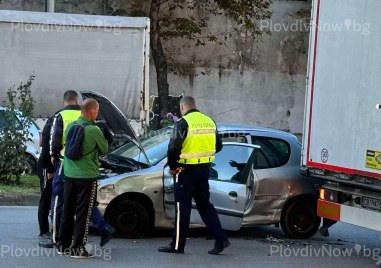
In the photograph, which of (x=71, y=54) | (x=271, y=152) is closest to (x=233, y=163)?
(x=271, y=152)

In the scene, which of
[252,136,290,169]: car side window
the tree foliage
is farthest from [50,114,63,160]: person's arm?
the tree foliage

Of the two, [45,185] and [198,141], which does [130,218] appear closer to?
[45,185]

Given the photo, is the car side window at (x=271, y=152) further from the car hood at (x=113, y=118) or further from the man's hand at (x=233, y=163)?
the car hood at (x=113, y=118)

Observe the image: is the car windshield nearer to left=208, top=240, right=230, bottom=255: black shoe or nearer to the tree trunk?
left=208, top=240, right=230, bottom=255: black shoe

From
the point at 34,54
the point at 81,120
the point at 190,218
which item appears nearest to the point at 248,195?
the point at 190,218

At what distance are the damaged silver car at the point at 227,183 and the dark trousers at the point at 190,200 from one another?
54cm

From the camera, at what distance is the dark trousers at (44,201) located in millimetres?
9703

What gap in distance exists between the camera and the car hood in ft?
34.8

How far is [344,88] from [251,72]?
1615 centimetres

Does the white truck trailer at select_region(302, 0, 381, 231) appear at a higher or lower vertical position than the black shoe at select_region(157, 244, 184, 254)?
higher

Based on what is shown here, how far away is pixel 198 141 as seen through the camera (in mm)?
9406

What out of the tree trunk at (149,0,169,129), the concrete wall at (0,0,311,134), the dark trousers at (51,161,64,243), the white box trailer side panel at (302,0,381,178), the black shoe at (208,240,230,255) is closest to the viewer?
the white box trailer side panel at (302,0,381,178)

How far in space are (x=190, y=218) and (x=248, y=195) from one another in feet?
2.85

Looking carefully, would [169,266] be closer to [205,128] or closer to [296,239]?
[205,128]
